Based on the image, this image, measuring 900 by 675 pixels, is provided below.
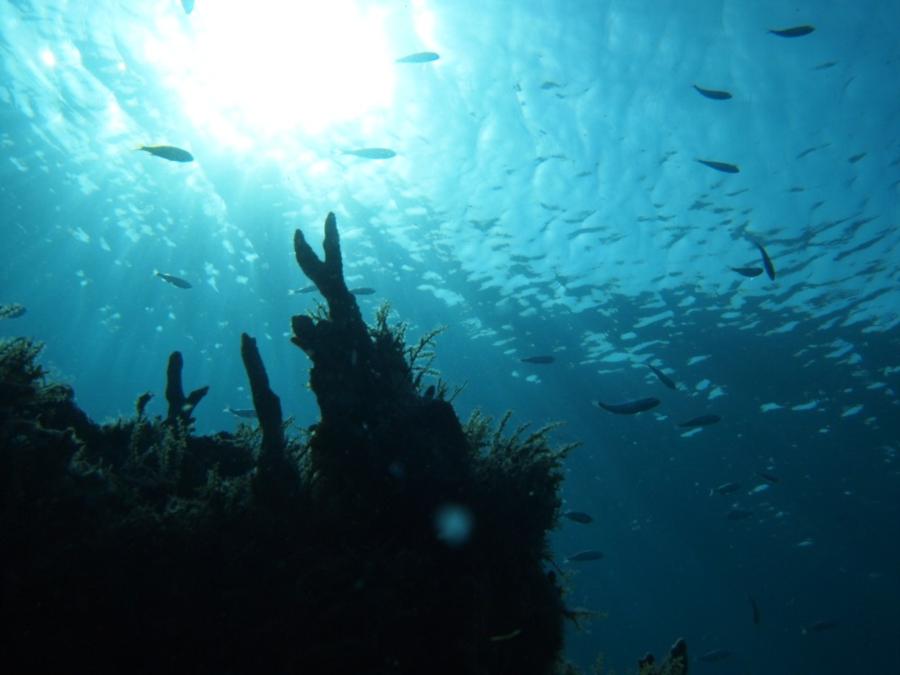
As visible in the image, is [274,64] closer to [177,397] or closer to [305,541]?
[177,397]

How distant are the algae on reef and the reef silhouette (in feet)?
0.04

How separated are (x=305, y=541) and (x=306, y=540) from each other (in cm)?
1

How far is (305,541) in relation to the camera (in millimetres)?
3984

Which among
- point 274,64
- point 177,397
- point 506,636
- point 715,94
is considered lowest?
point 506,636

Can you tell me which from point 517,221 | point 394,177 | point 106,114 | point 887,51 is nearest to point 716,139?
point 887,51

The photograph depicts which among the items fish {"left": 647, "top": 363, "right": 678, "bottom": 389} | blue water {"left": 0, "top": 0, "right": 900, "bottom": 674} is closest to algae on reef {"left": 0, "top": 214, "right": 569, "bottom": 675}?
blue water {"left": 0, "top": 0, "right": 900, "bottom": 674}

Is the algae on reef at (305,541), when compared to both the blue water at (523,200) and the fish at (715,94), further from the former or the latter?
the fish at (715,94)

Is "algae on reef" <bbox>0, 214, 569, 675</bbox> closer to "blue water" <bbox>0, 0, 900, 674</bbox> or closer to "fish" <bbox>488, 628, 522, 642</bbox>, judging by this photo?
"fish" <bbox>488, 628, 522, 642</bbox>

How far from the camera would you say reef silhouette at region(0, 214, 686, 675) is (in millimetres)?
3334

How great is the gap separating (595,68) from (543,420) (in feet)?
60.5

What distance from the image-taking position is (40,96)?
Result: 14.0 metres

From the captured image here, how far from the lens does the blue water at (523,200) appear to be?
10148 millimetres

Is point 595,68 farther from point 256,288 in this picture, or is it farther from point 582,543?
point 582,543

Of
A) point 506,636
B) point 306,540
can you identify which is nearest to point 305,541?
point 306,540
